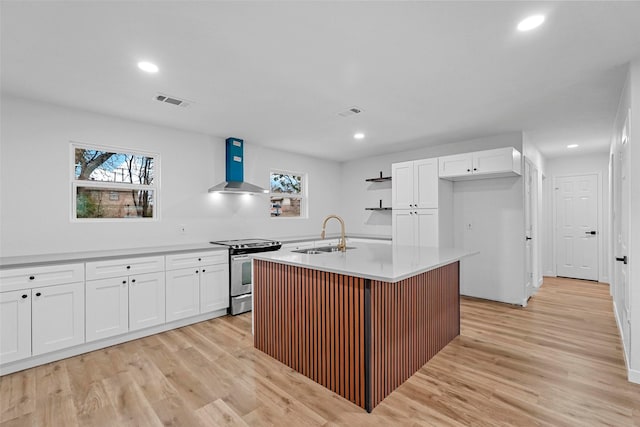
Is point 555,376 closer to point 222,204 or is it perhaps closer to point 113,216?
point 222,204

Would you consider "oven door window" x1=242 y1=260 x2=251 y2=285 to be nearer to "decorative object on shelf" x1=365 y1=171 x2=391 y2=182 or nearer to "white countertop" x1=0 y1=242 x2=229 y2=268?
"white countertop" x1=0 y1=242 x2=229 y2=268

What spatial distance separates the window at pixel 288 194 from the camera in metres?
5.70

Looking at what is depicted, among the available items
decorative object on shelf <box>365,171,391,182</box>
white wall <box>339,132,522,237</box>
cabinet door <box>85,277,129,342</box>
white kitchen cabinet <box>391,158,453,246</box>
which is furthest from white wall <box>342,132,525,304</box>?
cabinet door <box>85,277,129,342</box>

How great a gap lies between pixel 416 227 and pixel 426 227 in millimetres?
170

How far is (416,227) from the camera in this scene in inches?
192

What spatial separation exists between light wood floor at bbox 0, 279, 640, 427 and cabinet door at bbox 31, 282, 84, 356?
0.20m

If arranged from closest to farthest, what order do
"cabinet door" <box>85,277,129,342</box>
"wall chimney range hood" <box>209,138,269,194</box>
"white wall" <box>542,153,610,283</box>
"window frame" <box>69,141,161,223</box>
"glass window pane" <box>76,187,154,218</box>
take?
"cabinet door" <box>85,277,129,342</box>, "window frame" <box>69,141,161,223</box>, "glass window pane" <box>76,187,154,218</box>, "wall chimney range hood" <box>209,138,269,194</box>, "white wall" <box>542,153,610,283</box>

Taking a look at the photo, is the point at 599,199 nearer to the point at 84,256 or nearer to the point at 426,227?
the point at 426,227

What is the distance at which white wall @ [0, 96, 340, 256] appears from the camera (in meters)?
3.11

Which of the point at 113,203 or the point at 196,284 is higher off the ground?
the point at 113,203

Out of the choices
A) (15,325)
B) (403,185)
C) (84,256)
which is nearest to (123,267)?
(84,256)

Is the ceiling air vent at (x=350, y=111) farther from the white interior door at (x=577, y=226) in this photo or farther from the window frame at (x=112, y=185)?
the white interior door at (x=577, y=226)

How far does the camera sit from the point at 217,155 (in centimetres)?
473

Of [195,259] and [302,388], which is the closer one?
[302,388]
